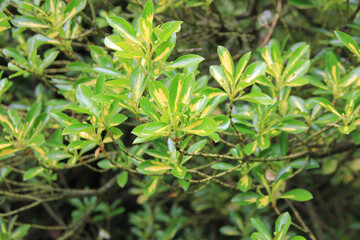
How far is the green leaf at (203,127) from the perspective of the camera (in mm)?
810

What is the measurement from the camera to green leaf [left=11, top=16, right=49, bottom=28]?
3.97 ft

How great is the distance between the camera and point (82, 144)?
3.22ft

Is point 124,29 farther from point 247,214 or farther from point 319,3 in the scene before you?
point 247,214

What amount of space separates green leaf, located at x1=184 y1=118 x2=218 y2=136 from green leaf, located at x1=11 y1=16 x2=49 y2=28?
729mm

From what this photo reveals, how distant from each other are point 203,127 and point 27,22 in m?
0.80

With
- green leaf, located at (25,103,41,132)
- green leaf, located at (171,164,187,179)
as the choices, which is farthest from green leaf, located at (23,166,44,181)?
green leaf, located at (171,164,187,179)

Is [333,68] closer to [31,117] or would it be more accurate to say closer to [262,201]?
[262,201]

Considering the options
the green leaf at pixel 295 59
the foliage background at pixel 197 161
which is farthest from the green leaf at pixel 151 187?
the green leaf at pixel 295 59

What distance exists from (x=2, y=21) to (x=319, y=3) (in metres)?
1.37

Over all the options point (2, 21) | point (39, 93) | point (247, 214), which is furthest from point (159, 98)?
point (247, 214)

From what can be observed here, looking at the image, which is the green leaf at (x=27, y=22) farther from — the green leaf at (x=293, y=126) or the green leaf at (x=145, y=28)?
the green leaf at (x=293, y=126)

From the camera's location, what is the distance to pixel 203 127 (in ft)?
2.72

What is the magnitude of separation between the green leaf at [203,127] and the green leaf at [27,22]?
0.73 metres

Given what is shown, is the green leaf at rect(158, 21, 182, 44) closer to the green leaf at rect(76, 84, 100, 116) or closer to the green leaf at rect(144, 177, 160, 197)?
the green leaf at rect(76, 84, 100, 116)
